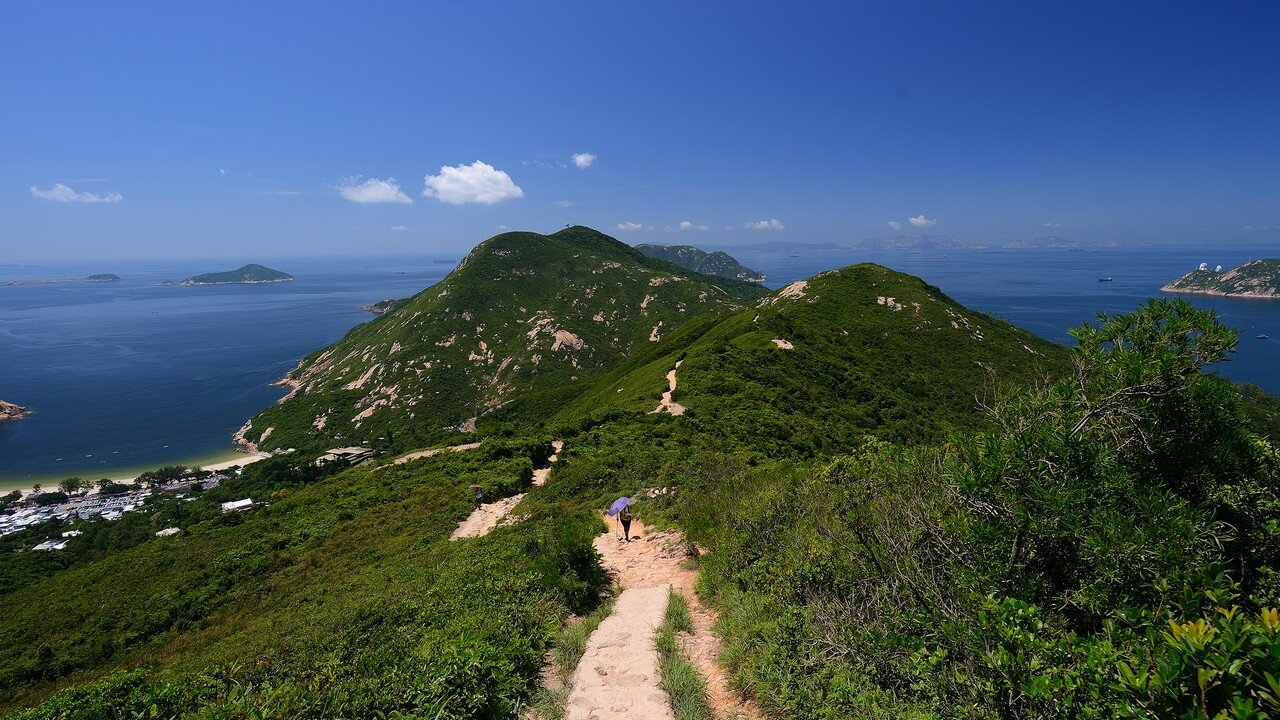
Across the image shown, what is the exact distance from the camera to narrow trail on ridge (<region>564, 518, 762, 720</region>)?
7695 mm

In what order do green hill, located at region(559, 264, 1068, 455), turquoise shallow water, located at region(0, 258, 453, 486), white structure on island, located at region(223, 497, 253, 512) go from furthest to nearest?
turquoise shallow water, located at region(0, 258, 453, 486)
white structure on island, located at region(223, 497, 253, 512)
green hill, located at region(559, 264, 1068, 455)

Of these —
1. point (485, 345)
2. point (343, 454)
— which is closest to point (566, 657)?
point (343, 454)

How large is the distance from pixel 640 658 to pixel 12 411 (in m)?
194

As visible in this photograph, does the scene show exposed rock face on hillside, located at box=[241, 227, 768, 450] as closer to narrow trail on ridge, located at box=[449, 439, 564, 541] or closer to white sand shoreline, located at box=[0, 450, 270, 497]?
white sand shoreline, located at box=[0, 450, 270, 497]

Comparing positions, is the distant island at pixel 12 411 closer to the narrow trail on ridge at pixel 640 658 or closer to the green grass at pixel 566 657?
the narrow trail on ridge at pixel 640 658

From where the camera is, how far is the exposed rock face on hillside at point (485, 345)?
104 meters

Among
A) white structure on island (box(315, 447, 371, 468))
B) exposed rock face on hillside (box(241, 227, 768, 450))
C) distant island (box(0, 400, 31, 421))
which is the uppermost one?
exposed rock face on hillside (box(241, 227, 768, 450))

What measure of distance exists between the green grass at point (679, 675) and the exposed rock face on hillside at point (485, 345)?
75.8 metres

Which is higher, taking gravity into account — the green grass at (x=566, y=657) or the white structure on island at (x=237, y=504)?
the green grass at (x=566, y=657)

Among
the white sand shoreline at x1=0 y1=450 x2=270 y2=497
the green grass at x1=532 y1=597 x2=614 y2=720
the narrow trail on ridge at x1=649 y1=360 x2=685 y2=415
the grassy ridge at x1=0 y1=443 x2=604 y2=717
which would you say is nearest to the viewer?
the grassy ridge at x1=0 y1=443 x2=604 y2=717

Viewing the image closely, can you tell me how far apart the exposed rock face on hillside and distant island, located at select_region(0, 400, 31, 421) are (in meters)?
56.3

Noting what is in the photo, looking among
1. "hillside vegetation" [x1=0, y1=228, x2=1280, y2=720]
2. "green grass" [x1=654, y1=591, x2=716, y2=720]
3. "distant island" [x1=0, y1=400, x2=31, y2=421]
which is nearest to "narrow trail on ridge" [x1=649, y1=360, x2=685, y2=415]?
"hillside vegetation" [x1=0, y1=228, x2=1280, y2=720]

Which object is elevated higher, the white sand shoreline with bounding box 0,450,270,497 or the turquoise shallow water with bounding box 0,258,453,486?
the turquoise shallow water with bounding box 0,258,453,486

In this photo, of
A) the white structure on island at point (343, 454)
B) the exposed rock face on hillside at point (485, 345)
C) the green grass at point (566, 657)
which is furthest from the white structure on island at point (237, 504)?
the green grass at point (566, 657)
